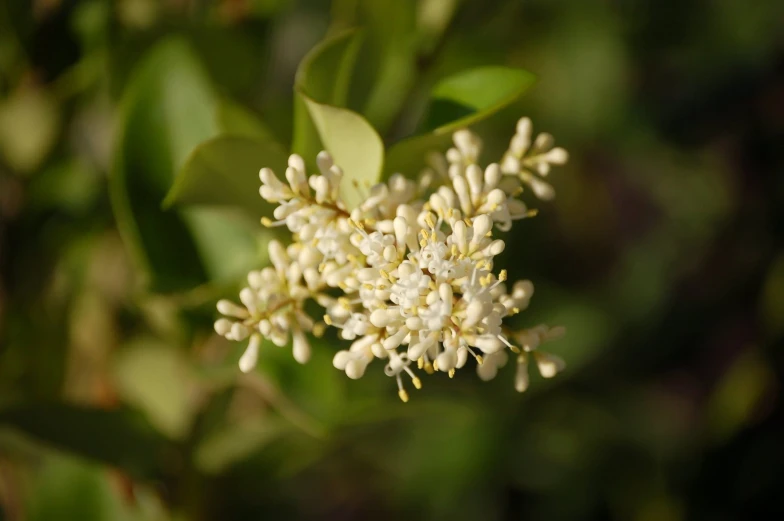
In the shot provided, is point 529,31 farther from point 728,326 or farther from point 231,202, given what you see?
point 231,202

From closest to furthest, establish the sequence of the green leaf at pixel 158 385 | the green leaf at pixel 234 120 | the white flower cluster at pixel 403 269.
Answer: the white flower cluster at pixel 403 269 < the green leaf at pixel 234 120 < the green leaf at pixel 158 385

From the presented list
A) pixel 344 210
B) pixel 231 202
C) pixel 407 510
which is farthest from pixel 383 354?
pixel 407 510

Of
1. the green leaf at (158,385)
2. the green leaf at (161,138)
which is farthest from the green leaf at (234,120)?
the green leaf at (158,385)

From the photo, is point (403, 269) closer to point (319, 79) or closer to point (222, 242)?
point (319, 79)

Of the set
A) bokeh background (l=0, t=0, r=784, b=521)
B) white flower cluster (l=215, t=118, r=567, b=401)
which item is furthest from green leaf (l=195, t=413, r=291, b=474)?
white flower cluster (l=215, t=118, r=567, b=401)

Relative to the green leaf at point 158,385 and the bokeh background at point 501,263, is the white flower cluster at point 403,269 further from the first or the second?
the green leaf at point 158,385
